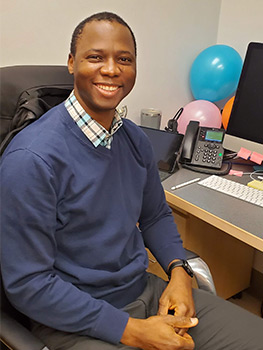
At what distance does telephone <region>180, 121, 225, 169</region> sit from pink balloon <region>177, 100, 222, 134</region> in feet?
0.50

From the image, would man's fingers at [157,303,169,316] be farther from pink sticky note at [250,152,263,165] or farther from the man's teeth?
pink sticky note at [250,152,263,165]

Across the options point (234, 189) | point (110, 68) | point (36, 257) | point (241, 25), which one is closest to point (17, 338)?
point (36, 257)

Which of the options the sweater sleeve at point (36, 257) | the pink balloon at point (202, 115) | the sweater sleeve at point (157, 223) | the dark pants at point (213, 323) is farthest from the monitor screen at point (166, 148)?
the sweater sleeve at point (36, 257)

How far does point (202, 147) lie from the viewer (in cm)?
183

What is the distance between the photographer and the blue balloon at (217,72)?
2016 millimetres

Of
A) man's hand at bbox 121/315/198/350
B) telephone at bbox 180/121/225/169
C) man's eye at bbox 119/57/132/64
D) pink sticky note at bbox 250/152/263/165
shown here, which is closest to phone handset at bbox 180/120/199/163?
telephone at bbox 180/121/225/169

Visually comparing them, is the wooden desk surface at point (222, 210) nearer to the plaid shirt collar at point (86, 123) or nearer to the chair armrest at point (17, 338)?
the plaid shirt collar at point (86, 123)

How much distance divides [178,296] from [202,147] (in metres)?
0.84

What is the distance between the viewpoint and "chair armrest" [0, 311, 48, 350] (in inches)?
34.6

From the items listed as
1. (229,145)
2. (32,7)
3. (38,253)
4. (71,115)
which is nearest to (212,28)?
(229,145)

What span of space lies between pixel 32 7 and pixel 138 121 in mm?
803

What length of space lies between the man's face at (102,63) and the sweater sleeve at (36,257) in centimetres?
24

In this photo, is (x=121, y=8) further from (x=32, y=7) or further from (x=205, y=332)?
(x=205, y=332)

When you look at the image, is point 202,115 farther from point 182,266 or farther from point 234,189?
point 182,266
